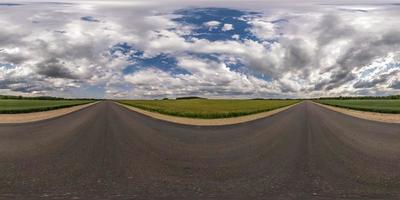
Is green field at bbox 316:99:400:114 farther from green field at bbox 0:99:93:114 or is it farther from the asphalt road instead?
green field at bbox 0:99:93:114

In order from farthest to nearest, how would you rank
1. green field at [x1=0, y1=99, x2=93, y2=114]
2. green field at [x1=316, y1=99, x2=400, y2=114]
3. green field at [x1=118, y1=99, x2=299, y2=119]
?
green field at [x1=316, y1=99, x2=400, y2=114] < green field at [x1=0, y1=99, x2=93, y2=114] < green field at [x1=118, y1=99, x2=299, y2=119]

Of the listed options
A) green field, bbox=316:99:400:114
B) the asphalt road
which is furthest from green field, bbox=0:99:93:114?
green field, bbox=316:99:400:114

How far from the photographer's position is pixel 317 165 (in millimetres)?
11812

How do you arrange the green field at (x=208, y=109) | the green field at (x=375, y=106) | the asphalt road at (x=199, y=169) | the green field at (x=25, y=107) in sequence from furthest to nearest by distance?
the green field at (x=375, y=106)
the green field at (x=25, y=107)
the green field at (x=208, y=109)
the asphalt road at (x=199, y=169)

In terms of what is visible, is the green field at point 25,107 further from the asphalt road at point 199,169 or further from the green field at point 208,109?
the asphalt road at point 199,169

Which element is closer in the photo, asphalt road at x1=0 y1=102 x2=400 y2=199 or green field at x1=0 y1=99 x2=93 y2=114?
asphalt road at x1=0 y1=102 x2=400 y2=199

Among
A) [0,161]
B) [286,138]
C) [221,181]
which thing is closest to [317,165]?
[221,181]

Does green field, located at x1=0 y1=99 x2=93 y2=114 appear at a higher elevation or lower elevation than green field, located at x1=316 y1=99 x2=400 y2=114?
higher

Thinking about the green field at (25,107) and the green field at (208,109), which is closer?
the green field at (208,109)

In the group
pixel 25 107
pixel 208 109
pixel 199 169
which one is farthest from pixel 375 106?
pixel 199 169

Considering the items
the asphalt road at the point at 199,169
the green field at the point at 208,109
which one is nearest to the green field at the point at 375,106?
the green field at the point at 208,109

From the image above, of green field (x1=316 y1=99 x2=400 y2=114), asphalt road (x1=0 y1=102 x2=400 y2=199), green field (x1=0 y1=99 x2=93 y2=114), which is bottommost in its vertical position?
green field (x1=316 y1=99 x2=400 y2=114)

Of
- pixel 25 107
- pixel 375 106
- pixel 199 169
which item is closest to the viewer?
pixel 199 169

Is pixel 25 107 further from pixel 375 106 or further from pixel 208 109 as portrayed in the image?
pixel 375 106
